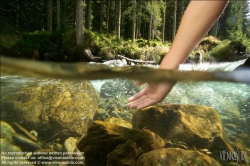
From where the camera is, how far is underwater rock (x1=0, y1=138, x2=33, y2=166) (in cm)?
146

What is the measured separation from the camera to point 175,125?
2076 mm

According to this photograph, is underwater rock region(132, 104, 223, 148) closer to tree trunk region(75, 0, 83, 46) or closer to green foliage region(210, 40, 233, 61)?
tree trunk region(75, 0, 83, 46)

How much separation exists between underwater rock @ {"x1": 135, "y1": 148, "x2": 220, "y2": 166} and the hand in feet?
2.26

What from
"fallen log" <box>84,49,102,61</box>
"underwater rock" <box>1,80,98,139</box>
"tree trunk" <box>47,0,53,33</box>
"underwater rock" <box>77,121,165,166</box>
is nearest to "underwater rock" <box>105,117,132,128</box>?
"underwater rock" <box>77,121,165,166</box>

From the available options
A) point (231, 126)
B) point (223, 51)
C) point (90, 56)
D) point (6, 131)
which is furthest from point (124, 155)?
point (223, 51)

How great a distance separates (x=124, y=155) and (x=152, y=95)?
75 cm

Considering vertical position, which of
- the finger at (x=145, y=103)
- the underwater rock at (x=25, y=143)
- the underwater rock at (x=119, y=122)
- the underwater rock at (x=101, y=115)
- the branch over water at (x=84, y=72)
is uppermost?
the branch over water at (x=84, y=72)

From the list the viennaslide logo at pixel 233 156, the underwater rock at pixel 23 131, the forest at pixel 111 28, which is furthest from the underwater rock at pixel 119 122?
the forest at pixel 111 28

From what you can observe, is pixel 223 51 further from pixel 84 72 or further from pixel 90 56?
pixel 84 72

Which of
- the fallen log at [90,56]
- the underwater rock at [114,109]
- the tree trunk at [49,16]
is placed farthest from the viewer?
the tree trunk at [49,16]

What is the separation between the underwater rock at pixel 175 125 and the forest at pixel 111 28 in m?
4.68

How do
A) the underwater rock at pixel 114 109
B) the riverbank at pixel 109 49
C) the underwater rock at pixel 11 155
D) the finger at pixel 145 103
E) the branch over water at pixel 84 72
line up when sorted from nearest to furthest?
the branch over water at pixel 84 72 → the finger at pixel 145 103 → the underwater rock at pixel 11 155 → the underwater rock at pixel 114 109 → the riverbank at pixel 109 49

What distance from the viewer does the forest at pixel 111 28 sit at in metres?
7.22

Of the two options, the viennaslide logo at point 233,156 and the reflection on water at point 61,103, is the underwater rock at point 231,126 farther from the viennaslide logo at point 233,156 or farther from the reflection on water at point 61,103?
the viennaslide logo at point 233,156
